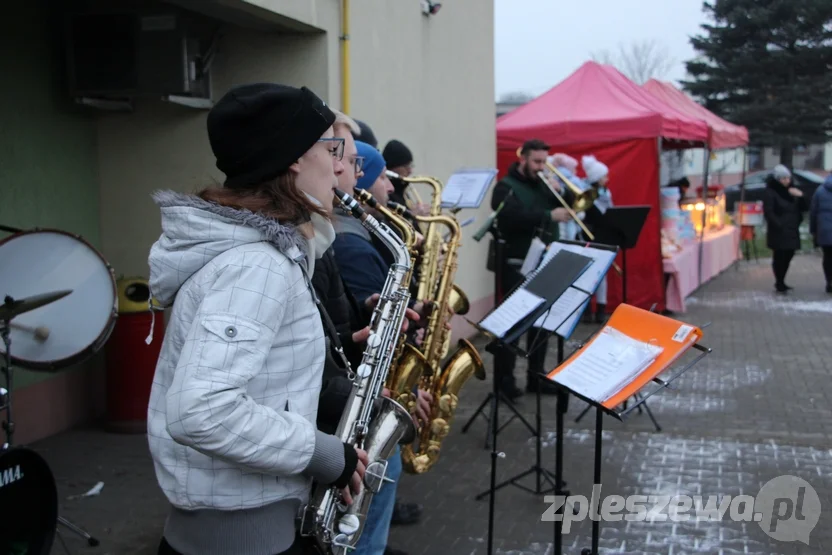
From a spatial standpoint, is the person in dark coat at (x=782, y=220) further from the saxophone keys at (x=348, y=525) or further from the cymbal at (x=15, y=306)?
the saxophone keys at (x=348, y=525)

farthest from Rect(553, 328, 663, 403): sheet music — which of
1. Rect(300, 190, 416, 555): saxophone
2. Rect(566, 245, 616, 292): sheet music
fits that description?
Rect(566, 245, 616, 292): sheet music

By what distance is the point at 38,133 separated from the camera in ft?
17.9

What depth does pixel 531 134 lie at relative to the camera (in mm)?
10336

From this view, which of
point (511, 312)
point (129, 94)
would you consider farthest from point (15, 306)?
point (129, 94)

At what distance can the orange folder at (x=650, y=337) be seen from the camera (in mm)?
2652

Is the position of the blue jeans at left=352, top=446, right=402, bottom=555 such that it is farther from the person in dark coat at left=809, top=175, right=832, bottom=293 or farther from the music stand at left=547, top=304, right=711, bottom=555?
the person in dark coat at left=809, top=175, right=832, bottom=293

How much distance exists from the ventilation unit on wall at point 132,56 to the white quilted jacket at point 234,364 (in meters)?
3.72

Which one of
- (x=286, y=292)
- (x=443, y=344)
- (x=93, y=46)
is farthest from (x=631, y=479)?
(x=93, y=46)

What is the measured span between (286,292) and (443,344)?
7.56ft

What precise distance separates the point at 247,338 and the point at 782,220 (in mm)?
12351

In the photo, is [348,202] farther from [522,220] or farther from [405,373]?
[522,220]

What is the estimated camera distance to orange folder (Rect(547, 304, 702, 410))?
265 centimetres

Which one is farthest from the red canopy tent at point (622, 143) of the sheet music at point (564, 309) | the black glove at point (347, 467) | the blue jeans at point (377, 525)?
the black glove at point (347, 467)

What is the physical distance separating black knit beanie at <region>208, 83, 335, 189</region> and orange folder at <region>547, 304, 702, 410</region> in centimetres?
135
